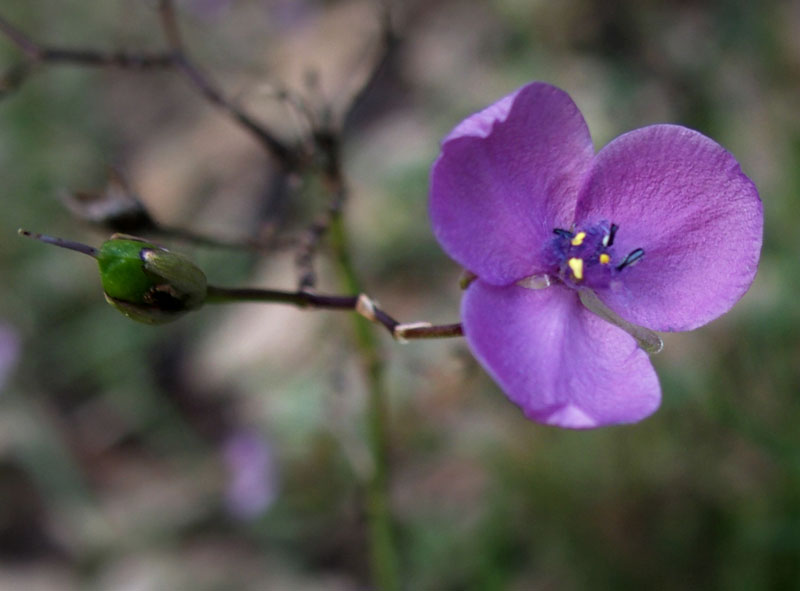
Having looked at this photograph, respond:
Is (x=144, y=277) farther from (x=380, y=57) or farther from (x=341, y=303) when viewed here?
(x=380, y=57)

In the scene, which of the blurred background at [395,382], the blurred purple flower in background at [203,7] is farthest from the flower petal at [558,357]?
the blurred purple flower in background at [203,7]

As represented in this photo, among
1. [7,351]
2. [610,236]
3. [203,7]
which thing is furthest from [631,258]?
[203,7]

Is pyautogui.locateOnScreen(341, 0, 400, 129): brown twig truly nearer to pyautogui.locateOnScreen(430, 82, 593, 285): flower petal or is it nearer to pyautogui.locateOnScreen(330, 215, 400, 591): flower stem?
pyautogui.locateOnScreen(330, 215, 400, 591): flower stem

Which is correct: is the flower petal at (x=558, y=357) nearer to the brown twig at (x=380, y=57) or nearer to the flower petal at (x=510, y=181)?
the flower petal at (x=510, y=181)

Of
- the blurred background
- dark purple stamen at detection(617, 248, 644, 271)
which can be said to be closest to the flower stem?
the blurred background

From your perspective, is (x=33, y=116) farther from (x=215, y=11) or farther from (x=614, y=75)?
(x=614, y=75)
